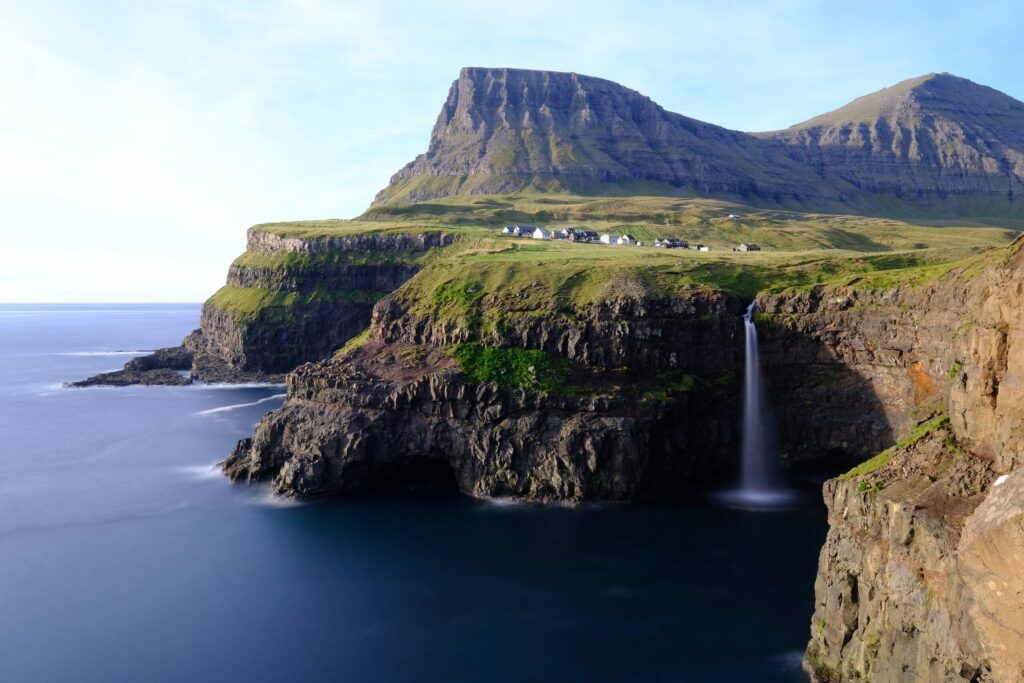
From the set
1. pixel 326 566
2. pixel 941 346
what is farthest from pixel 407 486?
pixel 941 346

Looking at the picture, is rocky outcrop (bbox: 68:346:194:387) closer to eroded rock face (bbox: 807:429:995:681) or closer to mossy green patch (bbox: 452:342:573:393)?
mossy green patch (bbox: 452:342:573:393)

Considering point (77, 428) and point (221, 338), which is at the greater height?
point (221, 338)

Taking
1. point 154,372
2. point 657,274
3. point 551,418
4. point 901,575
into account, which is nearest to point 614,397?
point 551,418

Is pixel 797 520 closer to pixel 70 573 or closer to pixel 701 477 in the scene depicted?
pixel 701 477

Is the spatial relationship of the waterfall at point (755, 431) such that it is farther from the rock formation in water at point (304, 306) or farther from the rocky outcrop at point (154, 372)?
the rocky outcrop at point (154, 372)

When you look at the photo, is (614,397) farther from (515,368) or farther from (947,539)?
(947,539)

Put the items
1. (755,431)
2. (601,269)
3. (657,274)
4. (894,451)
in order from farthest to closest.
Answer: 1. (601,269)
2. (657,274)
3. (755,431)
4. (894,451)

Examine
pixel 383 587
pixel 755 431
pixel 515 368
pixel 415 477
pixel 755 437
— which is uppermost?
pixel 515 368
